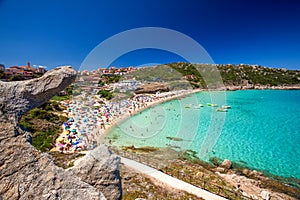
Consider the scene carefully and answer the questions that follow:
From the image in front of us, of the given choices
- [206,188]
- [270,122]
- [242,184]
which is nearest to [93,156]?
[206,188]

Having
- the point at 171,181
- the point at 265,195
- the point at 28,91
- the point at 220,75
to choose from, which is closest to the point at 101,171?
the point at 28,91

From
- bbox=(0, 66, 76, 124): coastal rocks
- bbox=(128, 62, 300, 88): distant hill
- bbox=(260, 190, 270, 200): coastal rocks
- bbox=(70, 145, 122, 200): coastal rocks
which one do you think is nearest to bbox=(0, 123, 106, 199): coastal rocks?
bbox=(0, 66, 76, 124): coastal rocks

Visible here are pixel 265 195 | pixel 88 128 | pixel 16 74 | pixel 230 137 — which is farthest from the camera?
pixel 16 74

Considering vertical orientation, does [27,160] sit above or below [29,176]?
above

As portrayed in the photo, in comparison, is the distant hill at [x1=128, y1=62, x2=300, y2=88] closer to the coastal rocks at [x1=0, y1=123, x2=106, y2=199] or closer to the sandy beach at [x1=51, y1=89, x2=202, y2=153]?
the sandy beach at [x1=51, y1=89, x2=202, y2=153]

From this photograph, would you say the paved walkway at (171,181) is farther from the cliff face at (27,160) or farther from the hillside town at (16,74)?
the hillside town at (16,74)

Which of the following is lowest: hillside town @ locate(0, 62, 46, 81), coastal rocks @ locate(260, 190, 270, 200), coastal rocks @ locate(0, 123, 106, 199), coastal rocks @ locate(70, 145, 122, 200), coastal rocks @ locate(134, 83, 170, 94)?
coastal rocks @ locate(260, 190, 270, 200)

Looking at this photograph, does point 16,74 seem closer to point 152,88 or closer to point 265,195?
point 152,88
